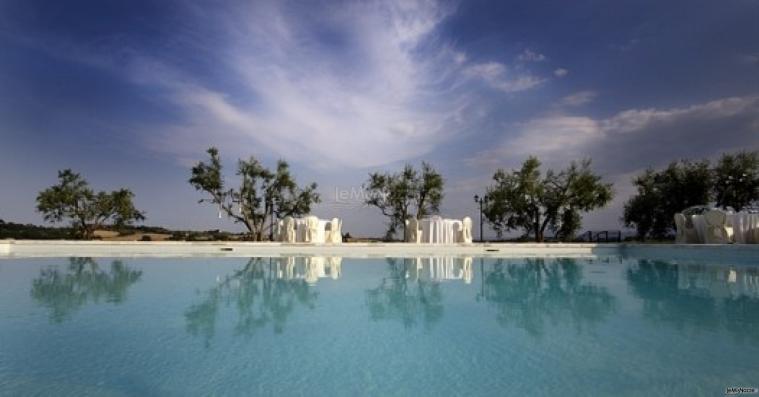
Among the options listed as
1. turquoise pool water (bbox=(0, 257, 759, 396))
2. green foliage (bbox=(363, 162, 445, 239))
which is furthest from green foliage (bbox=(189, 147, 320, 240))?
turquoise pool water (bbox=(0, 257, 759, 396))

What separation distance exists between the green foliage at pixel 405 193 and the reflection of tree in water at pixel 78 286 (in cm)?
1586

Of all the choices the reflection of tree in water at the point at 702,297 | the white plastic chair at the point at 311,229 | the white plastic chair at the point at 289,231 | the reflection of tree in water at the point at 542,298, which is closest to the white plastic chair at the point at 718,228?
the reflection of tree in water at the point at 702,297

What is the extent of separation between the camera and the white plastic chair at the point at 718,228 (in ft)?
49.9

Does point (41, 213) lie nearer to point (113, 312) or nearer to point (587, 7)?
point (113, 312)

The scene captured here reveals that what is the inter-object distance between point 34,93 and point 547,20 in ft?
75.4

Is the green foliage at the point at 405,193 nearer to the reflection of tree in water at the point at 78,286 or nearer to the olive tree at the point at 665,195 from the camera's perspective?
the olive tree at the point at 665,195

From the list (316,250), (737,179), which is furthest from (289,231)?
(737,179)

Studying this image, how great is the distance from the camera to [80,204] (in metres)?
21.8

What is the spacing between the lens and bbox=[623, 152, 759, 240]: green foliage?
76.7 ft

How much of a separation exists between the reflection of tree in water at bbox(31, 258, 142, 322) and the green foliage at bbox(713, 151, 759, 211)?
28692mm

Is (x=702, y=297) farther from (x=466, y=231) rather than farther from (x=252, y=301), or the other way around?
(x=466, y=231)

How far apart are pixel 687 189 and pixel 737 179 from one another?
7.75ft

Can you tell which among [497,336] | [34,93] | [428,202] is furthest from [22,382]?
[428,202]

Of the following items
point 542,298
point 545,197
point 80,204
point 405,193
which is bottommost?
point 542,298
